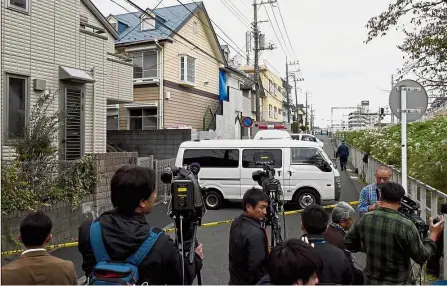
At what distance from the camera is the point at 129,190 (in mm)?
2291

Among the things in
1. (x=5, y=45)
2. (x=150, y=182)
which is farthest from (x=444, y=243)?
(x=5, y=45)

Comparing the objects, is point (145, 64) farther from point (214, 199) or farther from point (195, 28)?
point (214, 199)

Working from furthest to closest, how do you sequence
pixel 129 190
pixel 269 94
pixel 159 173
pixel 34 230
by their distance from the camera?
pixel 269 94, pixel 159 173, pixel 34 230, pixel 129 190

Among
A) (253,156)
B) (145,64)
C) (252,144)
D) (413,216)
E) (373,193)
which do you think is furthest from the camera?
(145,64)

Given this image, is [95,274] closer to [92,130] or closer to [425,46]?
[425,46]

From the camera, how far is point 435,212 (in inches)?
219

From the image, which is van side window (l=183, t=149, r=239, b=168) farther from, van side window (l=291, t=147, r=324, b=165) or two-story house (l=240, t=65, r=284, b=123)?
two-story house (l=240, t=65, r=284, b=123)

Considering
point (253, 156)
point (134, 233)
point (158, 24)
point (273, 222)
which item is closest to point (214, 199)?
point (253, 156)

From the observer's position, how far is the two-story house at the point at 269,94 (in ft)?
130

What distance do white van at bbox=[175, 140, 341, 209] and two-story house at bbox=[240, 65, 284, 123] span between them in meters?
25.1

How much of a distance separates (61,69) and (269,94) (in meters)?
33.6

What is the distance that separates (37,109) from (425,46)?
8396mm

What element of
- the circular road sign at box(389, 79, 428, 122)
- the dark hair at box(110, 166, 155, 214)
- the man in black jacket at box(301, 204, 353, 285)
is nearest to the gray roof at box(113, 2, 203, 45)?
the circular road sign at box(389, 79, 428, 122)

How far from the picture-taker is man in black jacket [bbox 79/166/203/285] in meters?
2.15
